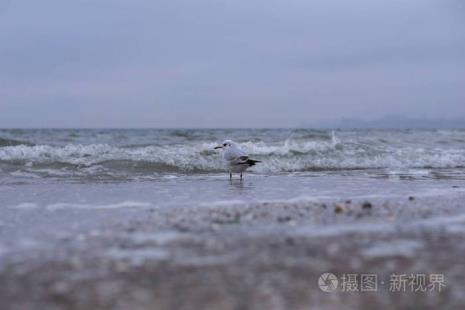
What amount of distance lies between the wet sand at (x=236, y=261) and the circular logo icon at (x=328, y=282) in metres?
0.03

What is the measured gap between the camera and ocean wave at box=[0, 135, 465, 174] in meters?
12.0

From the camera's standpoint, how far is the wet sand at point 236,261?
2.38 meters

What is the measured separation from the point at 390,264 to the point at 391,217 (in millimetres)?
1621

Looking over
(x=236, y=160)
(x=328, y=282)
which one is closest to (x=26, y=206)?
(x=328, y=282)

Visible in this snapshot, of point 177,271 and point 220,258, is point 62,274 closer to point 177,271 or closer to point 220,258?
point 177,271

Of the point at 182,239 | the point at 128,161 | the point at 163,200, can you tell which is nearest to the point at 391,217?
the point at 182,239

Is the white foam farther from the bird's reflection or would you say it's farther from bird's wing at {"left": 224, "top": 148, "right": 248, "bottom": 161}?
bird's wing at {"left": 224, "top": 148, "right": 248, "bottom": 161}

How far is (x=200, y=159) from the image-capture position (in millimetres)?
12812

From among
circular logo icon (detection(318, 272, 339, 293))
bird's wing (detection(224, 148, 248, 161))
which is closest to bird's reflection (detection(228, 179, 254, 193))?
bird's wing (detection(224, 148, 248, 161))

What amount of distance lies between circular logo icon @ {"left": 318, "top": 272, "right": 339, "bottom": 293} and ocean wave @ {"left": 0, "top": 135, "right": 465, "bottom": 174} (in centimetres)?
910

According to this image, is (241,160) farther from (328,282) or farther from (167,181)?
(328,282)

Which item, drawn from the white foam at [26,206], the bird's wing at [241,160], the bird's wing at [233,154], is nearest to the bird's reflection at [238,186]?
the bird's wing at [241,160]

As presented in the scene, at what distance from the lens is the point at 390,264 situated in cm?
292

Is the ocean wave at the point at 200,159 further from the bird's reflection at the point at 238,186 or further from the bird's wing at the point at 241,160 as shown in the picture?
the bird's reflection at the point at 238,186
